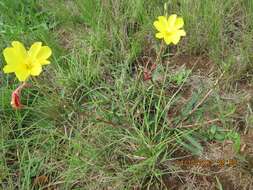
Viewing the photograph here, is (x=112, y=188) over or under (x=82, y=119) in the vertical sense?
under

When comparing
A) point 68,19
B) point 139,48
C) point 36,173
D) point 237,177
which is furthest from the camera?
point 68,19

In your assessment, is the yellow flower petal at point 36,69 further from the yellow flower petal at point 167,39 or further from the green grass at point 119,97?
the yellow flower petal at point 167,39

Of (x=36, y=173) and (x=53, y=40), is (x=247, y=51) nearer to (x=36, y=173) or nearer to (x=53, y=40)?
(x=53, y=40)

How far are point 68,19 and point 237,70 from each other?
1.00 metres

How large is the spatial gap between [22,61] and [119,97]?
54cm

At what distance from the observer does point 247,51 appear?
1.96m

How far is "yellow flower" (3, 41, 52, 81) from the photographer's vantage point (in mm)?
1553

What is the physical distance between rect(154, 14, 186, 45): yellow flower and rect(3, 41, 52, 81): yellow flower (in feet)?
1.77

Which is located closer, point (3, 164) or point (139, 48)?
point (3, 164)

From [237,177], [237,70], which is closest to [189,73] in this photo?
[237,70]

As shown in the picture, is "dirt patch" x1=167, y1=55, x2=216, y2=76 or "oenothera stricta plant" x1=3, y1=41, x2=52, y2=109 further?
"dirt patch" x1=167, y1=55, x2=216, y2=76

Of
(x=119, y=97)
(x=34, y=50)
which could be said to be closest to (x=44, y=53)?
(x=34, y=50)

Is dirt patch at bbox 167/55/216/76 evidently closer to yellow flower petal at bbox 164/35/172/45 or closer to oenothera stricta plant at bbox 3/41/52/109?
yellow flower petal at bbox 164/35/172/45

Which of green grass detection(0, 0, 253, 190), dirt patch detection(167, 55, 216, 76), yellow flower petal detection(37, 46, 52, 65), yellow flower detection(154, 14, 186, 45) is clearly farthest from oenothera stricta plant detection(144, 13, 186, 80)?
yellow flower petal detection(37, 46, 52, 65)
